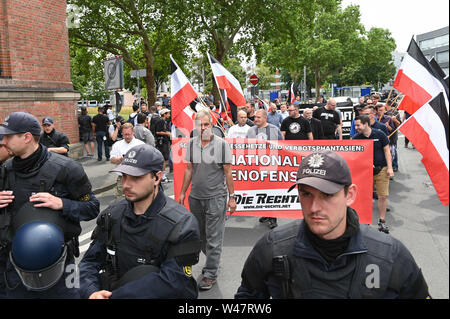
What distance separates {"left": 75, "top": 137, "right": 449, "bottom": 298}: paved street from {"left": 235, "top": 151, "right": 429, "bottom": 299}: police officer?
0.21 metres

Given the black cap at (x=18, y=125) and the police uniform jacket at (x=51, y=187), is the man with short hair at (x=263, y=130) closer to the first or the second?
the police uniform jacket at (x=51, y=187)

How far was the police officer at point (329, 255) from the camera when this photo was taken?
5.56 feet

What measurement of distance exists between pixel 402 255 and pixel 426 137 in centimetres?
72

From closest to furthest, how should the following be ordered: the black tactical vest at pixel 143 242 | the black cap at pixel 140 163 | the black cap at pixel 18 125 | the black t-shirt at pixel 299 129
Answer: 1. the black tactical vest at pixel 143 242
2. the black cap at pixel 140 163
3. the black cap at pixel 18 125
4. the black t-shirt at pixel 299 129

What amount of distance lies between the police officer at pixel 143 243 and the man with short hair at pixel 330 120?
26.8ft

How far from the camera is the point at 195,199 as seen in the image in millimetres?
4746

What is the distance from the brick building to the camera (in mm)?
11914

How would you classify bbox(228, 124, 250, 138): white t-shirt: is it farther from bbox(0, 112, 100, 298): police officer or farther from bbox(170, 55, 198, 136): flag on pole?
bbox(0, 112, 100, 298): police officer

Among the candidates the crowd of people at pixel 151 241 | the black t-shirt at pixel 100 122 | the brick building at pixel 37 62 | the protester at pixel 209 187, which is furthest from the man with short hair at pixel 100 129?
the crowd of people at pixel 151 241

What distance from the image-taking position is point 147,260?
2344 millimetres

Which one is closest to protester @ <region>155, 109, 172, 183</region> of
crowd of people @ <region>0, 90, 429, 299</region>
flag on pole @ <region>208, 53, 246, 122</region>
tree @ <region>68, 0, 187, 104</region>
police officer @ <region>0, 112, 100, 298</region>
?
flag on pole @ <region>208, 53, 246, 122</region>

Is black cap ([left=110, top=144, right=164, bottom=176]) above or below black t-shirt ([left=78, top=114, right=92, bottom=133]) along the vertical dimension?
above

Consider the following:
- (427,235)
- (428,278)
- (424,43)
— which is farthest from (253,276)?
(424,43)

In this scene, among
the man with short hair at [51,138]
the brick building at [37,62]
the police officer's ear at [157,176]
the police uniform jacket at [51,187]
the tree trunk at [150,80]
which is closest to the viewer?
the police officer's ear at [157,176]
